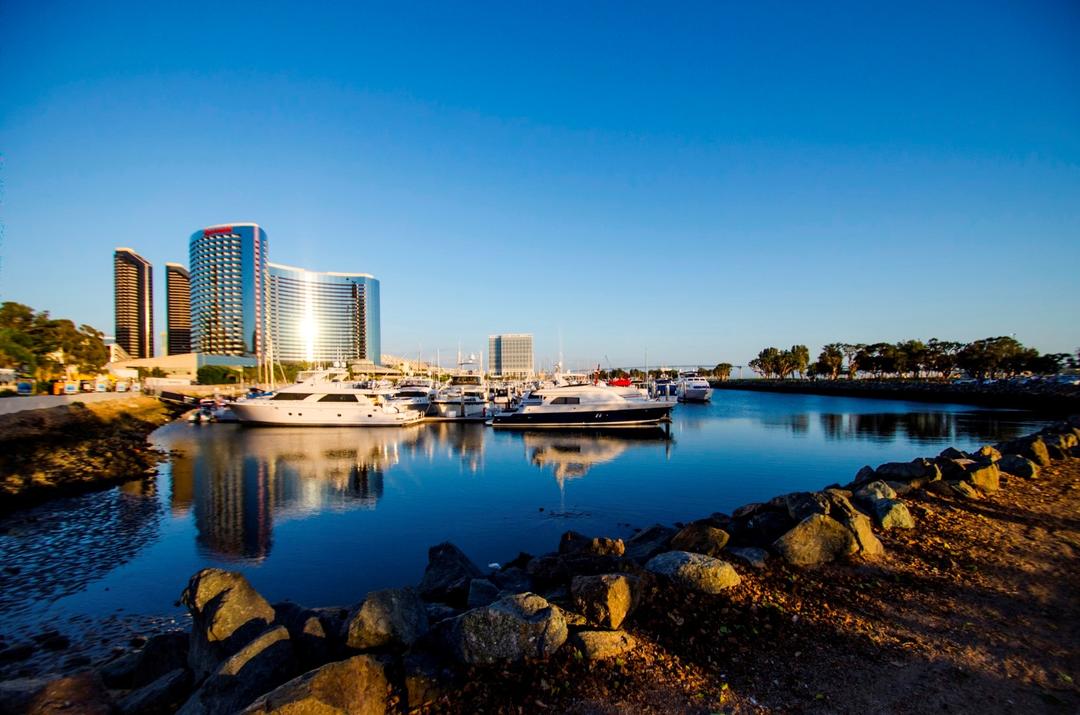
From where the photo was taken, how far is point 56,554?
12.6 metres

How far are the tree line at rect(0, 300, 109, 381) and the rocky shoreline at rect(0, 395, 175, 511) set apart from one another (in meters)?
10.6

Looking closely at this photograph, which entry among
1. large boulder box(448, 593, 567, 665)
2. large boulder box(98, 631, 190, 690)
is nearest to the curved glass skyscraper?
large boulder box(98, 631, 190, 690)

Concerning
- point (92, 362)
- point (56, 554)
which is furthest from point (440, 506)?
point (92, 362)

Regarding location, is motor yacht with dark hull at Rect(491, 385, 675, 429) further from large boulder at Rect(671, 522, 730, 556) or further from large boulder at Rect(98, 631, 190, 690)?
large boulder at Rect(98, 631, 190, 690)

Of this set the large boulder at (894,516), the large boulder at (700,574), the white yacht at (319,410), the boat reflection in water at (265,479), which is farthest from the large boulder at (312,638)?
the white yacht at (319,410)

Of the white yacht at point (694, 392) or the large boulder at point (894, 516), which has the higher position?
the large boulder at point (894, 516)

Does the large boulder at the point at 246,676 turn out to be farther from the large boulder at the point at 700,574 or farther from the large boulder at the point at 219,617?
the large boulder at the point at 700,574

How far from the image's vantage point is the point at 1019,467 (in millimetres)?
11539

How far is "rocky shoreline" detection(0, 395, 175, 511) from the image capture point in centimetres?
1867

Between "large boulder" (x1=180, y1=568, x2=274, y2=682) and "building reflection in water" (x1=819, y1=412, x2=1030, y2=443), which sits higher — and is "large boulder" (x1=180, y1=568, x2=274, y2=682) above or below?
above

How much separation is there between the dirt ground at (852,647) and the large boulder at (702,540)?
890 mm

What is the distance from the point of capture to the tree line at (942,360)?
9338 cm

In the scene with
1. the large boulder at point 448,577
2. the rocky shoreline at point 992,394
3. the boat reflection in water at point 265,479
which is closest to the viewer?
the large boulder at point 448,577

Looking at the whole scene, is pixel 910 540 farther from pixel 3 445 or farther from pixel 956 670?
pixel 3 445
